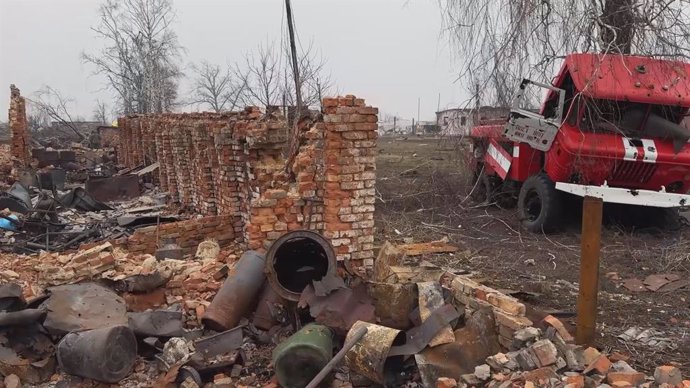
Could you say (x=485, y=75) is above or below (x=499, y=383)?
above

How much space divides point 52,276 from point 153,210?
6.40 m

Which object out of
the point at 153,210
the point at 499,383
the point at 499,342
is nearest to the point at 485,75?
the point at 499,342

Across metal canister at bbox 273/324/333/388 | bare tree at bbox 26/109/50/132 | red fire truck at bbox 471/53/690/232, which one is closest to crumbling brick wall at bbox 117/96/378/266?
metal canister at bbox 273/324/333/388

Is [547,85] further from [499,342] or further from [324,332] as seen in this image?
[324,332]

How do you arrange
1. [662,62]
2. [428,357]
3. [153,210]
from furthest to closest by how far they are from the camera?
[153,210] → [662,62] → [428,357]

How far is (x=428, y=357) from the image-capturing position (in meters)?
3.82

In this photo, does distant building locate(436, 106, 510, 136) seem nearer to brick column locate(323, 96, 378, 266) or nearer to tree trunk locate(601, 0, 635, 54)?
tree trunk locate(601, 0, 635, 54)

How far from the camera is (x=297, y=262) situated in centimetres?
550

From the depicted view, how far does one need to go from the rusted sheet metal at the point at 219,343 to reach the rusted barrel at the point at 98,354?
57 cm

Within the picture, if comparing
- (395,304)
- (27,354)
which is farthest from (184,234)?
(395,304)

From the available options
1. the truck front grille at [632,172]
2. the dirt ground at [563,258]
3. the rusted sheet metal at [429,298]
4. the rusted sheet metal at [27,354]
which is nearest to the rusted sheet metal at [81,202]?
the dirt ground at [563,258]

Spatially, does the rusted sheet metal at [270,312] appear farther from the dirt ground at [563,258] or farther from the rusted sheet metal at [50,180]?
the rusted sheet metal at [50,180]

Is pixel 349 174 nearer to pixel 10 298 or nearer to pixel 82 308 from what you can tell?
pixel 82 308

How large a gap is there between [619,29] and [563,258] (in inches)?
114
